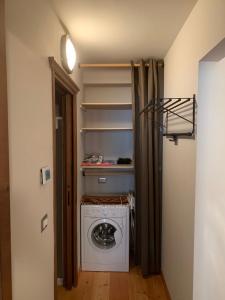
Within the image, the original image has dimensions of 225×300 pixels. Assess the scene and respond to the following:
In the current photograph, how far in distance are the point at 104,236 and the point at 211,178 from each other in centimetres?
188

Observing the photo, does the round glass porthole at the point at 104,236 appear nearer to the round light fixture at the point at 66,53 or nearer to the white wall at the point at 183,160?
the white wall at the point at 183,160

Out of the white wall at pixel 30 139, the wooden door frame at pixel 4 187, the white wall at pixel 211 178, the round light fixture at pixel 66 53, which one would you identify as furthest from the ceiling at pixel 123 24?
the wooden door frame at pixel 4 187

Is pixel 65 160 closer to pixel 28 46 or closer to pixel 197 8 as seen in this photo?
pixel 28 46

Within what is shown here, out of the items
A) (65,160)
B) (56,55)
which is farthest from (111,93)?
(56,55)

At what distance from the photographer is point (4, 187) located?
1112 millimetres

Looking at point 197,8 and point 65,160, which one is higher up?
point 197,8

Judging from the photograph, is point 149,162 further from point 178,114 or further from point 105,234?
point 105,234

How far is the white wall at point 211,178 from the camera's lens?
1.78 metres

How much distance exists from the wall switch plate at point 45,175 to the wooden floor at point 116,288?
1.59 meters

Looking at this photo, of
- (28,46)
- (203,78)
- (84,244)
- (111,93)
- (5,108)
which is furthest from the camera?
(111,93)

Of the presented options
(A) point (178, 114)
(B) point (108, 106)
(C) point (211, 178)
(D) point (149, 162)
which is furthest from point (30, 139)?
(B) point (108, 106)

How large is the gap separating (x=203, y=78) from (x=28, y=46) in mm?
1133

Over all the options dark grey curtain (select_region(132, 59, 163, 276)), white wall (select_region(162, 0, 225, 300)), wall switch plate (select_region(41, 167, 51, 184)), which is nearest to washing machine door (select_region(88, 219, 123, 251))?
dark grey curtain (select_region(132, 59, 163, 276))

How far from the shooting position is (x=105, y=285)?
2.91 metres
